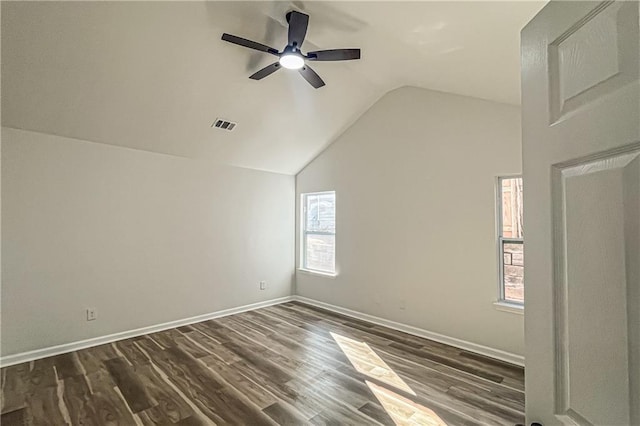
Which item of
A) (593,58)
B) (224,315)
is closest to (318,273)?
(224,315)

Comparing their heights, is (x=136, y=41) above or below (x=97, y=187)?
above

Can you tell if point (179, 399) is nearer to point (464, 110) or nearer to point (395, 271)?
point (395, 271)

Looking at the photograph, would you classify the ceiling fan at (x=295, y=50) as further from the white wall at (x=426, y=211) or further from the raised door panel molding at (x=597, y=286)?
the raised door panel molding at (x=597, y=286)

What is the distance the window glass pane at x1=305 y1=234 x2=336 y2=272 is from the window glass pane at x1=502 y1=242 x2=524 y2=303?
2.50m

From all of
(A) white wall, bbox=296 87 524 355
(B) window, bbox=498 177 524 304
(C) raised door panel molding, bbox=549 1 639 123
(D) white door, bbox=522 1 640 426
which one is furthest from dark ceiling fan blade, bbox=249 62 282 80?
(B) window, bbox=498 177 524 304

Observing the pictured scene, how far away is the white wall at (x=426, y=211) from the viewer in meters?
3.34

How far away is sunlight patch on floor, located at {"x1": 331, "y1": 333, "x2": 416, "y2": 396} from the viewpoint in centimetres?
275

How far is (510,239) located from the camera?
3.27 meters

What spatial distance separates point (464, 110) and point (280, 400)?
3.50 meters

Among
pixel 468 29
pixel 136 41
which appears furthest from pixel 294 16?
pixel 136 41

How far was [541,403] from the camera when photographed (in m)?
0.80

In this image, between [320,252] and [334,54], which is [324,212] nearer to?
[320,252]

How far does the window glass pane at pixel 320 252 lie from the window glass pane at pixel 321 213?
6.2 inches

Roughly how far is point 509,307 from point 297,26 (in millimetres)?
3320
